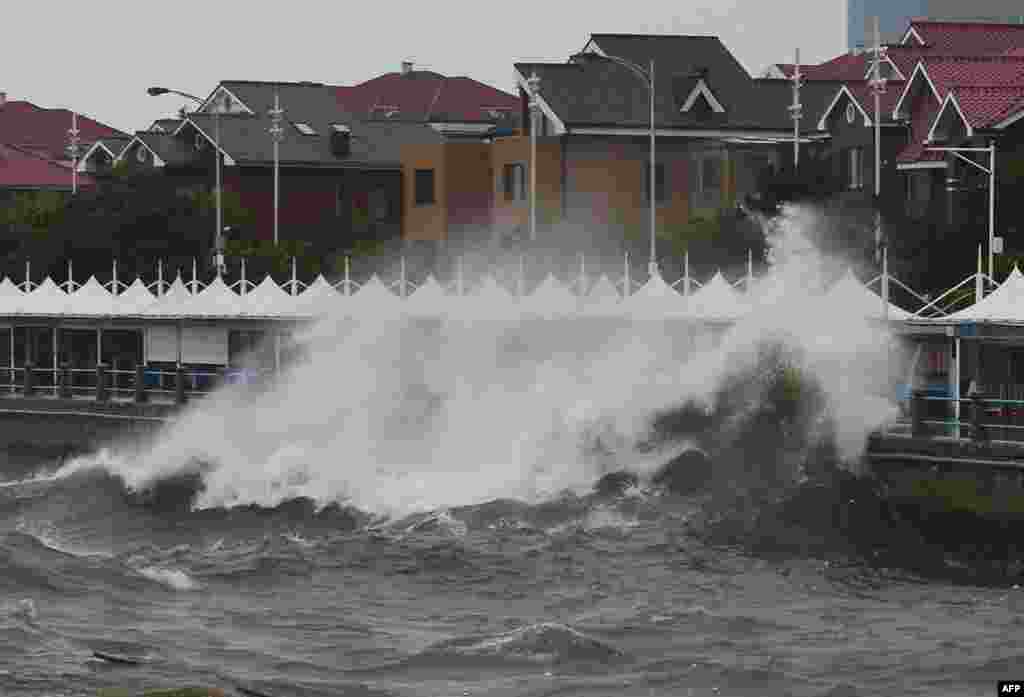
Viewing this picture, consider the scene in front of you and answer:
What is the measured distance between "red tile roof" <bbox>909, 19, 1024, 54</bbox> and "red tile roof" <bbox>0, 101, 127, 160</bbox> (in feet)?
196

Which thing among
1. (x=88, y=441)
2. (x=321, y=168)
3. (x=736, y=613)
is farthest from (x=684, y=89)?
(x=736, y=613)

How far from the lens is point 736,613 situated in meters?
35.3

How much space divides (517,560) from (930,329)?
982cm

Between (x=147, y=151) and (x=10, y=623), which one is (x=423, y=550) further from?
(x=147, y=151)

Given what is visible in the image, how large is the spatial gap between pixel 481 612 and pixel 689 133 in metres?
54.9

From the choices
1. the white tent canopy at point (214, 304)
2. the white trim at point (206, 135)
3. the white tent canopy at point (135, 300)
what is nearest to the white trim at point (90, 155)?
the white trim at point (206, 135)

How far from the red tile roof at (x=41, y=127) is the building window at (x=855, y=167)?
73120 mm

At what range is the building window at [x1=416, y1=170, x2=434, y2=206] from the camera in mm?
95812

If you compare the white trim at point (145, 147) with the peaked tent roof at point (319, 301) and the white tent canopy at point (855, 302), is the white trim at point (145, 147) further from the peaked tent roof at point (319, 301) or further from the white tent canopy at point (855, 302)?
the white tent canopy at point (855, 302)

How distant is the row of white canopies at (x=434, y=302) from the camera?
52031 mm

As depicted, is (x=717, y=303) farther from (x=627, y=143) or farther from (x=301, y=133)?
(x=301, y=133)

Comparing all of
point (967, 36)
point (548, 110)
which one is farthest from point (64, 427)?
point (967, 36)

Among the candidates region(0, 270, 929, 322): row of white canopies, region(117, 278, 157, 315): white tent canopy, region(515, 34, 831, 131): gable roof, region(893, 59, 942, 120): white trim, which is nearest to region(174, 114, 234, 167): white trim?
region(515, 34, 831, 131): gable roof

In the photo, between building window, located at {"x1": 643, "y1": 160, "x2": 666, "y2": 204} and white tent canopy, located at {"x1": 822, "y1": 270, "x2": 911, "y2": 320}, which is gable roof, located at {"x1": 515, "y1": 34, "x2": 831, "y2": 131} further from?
white tent canopy, located at {"x1": 822, "y1": 270, "x2": 911, "y2": 320}
